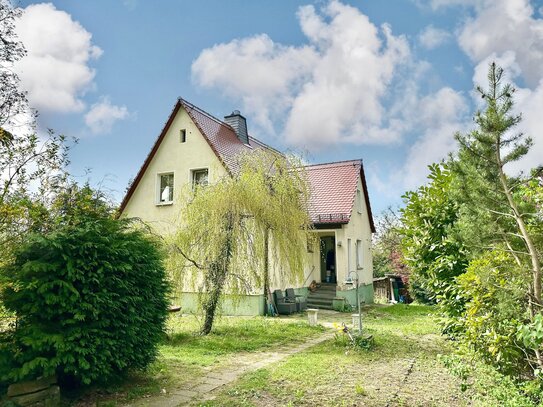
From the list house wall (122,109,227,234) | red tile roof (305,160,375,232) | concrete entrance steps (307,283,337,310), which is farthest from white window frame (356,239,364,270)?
house wall (122,109,227,234)

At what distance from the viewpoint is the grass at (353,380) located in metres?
4.79

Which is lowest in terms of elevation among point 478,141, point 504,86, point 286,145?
point 478,141

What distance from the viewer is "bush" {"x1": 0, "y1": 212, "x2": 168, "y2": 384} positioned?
4441mm

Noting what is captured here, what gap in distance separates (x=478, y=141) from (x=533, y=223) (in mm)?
1553

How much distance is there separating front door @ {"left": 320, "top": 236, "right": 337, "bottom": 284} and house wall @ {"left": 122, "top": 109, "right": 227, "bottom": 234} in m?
6.88

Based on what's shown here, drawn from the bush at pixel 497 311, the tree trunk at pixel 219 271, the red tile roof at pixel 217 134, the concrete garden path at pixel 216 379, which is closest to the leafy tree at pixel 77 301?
the concrete garden path at pixel 216 379

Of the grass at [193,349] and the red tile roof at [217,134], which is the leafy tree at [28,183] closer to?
the grass at [193,349]

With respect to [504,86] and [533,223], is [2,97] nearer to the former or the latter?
[504,86]

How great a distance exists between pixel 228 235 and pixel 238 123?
11.3 meters

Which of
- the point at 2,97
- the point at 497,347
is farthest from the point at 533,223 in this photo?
the point at 2,97

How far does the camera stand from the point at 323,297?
16.3 m

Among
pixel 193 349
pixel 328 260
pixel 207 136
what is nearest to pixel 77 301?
pixel 193 349

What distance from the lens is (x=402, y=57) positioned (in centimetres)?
1028

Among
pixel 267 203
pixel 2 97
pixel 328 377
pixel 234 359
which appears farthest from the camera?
pixel 267 203
